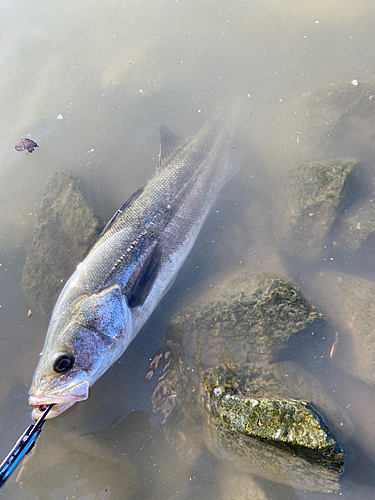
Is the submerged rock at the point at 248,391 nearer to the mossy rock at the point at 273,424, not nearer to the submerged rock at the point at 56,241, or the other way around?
the mossy rock at the point at 273,424

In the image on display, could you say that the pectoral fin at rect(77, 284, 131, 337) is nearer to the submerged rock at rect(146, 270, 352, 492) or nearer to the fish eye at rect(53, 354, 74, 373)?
the fish eye at rect(53, 354, 74, 373)

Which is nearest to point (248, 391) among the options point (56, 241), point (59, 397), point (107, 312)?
point (107, 312)

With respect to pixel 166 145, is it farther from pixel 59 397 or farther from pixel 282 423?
pixel 282 423

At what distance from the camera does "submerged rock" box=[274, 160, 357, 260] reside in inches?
142

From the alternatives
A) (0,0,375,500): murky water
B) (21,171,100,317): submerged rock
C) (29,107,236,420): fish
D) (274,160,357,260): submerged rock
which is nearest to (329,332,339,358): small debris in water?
(0,0,375,500): murky water

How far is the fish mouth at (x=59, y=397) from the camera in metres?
2.21

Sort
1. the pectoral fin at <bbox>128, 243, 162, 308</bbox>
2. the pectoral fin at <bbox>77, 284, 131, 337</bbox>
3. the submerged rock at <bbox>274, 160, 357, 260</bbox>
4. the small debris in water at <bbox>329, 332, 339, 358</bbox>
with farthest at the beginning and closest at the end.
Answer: the submerged rock at <bbox>274, 160, 357, 260</bbox> < the pectoral fin at <bbox>128, 243, 162, 308</bbox> < the small debris in water at <bbox>329, 332, 339, 358</bbox> < the pectoral fin at <bbox>77, 284, 131, 337</bbox>

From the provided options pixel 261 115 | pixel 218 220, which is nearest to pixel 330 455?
pixel 218 220

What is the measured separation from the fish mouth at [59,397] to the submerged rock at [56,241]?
1453mm

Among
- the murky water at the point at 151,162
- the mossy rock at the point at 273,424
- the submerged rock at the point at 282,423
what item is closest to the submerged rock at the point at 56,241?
the murky water at the point at 151,162

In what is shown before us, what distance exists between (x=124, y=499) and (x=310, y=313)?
2.56 meters

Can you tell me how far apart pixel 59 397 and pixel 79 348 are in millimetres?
398

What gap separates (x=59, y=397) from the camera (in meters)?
2.24

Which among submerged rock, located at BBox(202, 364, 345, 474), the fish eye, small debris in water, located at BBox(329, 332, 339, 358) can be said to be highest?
the fish eye
